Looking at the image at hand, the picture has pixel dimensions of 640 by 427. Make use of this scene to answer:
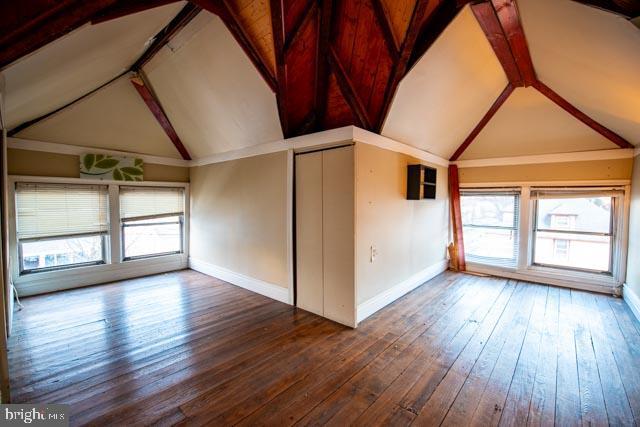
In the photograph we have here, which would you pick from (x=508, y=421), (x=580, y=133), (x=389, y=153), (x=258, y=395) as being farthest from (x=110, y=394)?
(x=580, y=133)

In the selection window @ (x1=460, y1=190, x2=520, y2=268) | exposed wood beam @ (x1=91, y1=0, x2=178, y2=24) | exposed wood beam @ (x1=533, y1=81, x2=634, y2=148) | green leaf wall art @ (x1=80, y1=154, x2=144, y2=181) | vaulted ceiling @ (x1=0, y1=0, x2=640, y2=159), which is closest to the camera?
exposed wood beam @ (x1=91, y1=0, x2=178, y2=24)

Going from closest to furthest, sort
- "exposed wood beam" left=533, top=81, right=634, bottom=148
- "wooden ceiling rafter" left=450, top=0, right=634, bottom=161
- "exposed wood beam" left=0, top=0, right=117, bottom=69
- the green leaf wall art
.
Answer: "exposed wood beam" left=0, top=0, right=117, bottom=69 < "wooden ceiling rafter" left=450, top=0, right=634, bottom=161 < "exposed wood beam" left=533, top=81, right=634, bottom=148 < the green leaf wall art

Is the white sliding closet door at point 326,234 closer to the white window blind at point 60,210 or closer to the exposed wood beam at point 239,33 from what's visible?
the exposed wood beam at point 239,33

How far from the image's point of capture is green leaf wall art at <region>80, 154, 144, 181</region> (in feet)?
15.1

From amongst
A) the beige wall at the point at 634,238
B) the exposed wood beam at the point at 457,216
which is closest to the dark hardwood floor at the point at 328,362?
the beige wall at the point at 634,238

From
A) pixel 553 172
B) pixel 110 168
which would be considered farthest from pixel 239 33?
pixel 553 172

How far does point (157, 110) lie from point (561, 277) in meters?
7.49

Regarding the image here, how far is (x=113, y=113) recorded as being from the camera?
4523 millimetres

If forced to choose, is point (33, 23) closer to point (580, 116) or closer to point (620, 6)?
point (620, 6)

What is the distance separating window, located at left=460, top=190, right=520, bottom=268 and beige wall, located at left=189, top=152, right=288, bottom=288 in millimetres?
3917

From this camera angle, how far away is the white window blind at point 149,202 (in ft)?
16.7

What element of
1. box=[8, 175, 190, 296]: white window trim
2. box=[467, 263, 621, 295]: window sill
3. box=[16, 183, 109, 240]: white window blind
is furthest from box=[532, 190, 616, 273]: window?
box=[16, 183, 109, 240]: white window blind

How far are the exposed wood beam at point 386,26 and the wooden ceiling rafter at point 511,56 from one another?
740 mm

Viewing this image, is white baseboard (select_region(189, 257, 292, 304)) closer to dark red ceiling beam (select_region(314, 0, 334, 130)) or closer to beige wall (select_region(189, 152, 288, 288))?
beige wall (select_region(189, 152, 288, 288))
